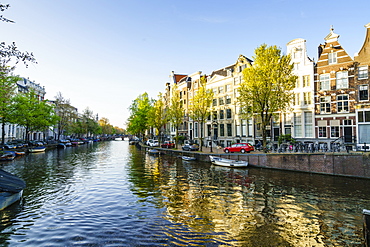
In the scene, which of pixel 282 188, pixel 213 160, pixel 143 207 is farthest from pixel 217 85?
pixel 143 207

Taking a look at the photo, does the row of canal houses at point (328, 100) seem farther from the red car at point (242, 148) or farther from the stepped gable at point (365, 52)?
the red car at point (242, 148)

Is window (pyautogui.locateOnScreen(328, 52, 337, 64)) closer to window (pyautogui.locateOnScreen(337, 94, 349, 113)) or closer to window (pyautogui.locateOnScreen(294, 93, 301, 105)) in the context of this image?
window (pyautogui.locateOnScreen(337, 94, 349, 113))

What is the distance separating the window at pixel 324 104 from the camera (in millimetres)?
33062

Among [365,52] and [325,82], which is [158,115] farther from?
[365,52]

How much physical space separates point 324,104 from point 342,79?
399 centimetres

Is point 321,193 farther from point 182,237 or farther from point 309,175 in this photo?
point 182,237

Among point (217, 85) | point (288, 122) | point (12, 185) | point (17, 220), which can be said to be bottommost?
point (17, 220)

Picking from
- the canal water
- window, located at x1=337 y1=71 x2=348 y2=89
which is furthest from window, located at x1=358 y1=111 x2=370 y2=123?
the canal water

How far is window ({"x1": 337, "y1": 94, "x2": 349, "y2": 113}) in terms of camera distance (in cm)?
3142

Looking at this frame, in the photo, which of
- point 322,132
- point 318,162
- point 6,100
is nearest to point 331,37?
point 322,132

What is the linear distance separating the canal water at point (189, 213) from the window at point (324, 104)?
579 inches

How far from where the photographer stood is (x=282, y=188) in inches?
738

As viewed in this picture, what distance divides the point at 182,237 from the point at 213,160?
74.3 feet

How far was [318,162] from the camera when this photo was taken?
79.8 feet
